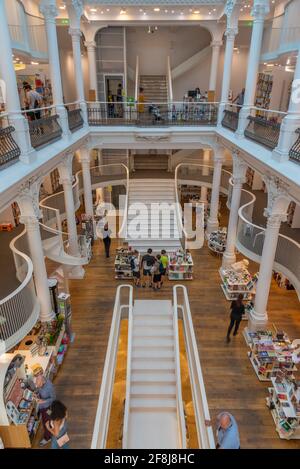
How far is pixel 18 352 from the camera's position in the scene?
7.16 m

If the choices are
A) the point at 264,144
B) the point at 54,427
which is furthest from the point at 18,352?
→ the point at 264,144

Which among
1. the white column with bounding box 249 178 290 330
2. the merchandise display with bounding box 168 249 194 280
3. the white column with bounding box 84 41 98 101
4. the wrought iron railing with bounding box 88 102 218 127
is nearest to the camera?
the white column with bounding box 249 178 290 330

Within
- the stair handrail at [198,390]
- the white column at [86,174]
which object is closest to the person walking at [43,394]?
the stair handrail at [198,390]

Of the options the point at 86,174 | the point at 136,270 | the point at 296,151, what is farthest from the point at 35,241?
the point at 86,174

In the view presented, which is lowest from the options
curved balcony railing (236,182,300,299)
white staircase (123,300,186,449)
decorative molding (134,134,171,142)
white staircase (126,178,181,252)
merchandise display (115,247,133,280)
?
white staircase (123,300,186,449)

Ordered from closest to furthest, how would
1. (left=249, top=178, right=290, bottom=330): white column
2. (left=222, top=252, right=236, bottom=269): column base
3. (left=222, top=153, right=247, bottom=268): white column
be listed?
(left=249, top=178, right=290, bottom=330): white column < (left=222, top=153, right=247, bottom=268): white column < (left=222, top=252, right=236, bottom=269): column base

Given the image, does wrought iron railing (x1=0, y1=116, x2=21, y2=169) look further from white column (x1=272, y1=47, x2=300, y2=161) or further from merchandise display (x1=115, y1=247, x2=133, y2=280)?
merchandise display (x1=115, y1=247, x2=133, y2=280)

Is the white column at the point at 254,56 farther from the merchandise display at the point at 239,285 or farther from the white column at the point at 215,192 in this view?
the merchandise display at the point at 239,285

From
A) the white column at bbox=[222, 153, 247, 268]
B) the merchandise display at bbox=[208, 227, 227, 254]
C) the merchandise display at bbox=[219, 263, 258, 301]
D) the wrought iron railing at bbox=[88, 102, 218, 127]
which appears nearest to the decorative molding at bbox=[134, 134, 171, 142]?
the wrought iron railing at bbox=[88, 102, 218, 127]

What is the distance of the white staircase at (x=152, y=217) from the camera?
13.0m

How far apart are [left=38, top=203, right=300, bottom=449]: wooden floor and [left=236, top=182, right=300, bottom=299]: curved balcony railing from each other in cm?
178

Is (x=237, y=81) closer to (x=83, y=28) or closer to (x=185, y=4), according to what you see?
(x=185, y=4)

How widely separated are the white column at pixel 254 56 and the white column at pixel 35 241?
605cm

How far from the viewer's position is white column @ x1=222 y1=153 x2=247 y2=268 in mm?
10281
